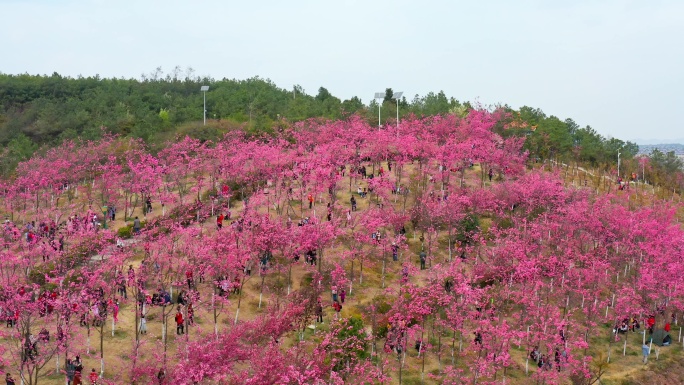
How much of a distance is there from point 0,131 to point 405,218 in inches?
2445

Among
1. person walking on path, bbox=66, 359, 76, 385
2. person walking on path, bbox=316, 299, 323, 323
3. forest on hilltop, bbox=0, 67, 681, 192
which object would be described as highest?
forest on hilltop, bbox=0, 67, 681, 192

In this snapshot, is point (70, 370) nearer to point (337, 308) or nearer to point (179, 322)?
point (179, 322)

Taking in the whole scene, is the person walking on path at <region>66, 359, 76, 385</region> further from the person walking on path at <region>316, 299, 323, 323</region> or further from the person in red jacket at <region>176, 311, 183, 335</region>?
the person walking on path at <region>316, 299, 323, 323</region>

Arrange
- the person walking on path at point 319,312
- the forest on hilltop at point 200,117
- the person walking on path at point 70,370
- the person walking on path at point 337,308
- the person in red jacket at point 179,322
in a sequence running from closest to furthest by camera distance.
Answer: the person walking on path at point 70,370 → the person in red jacket at point 179,322 → the person walking on path at point 337,308 → the person walking on path at point 319,312 → the forest on hilltop at point 200,117

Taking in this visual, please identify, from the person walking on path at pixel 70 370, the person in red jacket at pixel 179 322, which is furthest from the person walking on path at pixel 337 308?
the person walking on path at pixel 70 370

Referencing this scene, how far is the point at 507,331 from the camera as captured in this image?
27406 mm

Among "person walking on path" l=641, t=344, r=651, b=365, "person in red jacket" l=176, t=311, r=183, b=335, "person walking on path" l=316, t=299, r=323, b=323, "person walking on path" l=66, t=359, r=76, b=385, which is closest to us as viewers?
"person walking on path" l=66, t=359, r=76, b=385

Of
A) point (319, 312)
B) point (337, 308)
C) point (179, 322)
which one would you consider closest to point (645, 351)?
point (337, 308)

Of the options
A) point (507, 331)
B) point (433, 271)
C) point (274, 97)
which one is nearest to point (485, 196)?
point (433, 271)

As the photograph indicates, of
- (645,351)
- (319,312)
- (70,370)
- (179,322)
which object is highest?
(179,322)

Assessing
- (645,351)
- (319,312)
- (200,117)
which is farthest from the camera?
(200,117)

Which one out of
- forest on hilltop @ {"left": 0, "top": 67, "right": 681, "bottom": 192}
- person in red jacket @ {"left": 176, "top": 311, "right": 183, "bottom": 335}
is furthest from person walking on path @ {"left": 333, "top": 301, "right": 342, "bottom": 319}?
forest on hilltop @ {"left": 0, "top": 67, "right": 681, "bottom": 192}

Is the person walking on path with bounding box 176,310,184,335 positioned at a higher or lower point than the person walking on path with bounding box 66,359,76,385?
higher

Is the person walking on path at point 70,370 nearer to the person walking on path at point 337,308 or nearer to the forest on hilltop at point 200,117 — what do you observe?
the person walking on path at point 337,308
